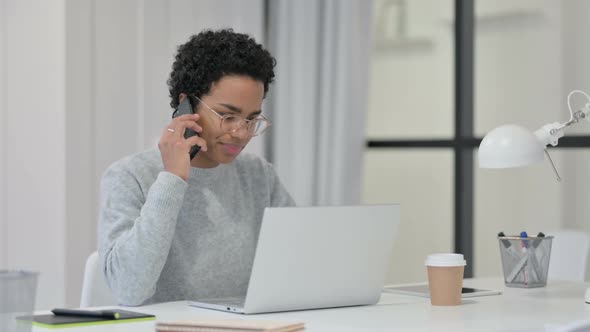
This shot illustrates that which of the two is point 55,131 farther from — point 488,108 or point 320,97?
point 488,108

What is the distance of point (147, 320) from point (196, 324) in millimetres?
235

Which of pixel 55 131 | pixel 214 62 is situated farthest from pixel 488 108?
pixel 214 62

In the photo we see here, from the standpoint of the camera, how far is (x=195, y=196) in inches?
92.1

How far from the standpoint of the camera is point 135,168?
224 centimetres

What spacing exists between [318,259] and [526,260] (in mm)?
771

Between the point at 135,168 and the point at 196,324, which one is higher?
the point at 135,168

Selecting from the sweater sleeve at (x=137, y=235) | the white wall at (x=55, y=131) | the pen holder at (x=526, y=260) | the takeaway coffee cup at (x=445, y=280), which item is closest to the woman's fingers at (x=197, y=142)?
the sweater sleeve at (x=137, y=235)

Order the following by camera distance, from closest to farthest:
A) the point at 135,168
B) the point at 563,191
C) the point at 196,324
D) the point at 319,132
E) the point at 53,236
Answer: the point at 196,324
the point at 135,168
the point at 53,236
the point at 563,191
the point at 319,132

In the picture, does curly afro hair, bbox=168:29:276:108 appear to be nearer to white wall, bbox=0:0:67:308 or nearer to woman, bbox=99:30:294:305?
woman, bbox=99:30:294:305

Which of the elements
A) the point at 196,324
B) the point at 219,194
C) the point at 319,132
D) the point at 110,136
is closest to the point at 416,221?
the point at 319,132

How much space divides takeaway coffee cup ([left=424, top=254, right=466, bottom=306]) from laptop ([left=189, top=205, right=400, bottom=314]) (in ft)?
0.39

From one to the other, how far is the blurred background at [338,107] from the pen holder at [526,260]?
4.32 ft

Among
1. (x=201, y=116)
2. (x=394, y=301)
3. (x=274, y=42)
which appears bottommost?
(x=394, y=301)

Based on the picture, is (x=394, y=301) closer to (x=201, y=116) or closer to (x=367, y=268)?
(x=367, y=268)
